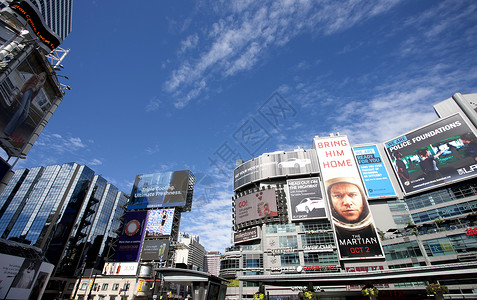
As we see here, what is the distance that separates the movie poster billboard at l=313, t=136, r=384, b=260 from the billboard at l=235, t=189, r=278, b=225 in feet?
47.9

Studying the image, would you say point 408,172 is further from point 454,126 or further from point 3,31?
point 3,31

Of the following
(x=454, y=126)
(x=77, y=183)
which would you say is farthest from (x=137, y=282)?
(x=454, y=126)

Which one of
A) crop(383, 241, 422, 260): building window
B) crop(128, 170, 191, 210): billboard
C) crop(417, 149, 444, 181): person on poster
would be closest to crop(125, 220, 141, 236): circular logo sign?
crop(128, 170, 191, 210): billboard

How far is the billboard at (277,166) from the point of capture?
65.9 m

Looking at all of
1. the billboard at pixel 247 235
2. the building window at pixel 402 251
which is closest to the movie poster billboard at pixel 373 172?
the building window at pixel 402 251

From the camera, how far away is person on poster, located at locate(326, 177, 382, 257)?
4958 centimetres

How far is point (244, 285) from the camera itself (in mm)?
57250

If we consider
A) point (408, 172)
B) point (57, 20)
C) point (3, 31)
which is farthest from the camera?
point (408, 172)

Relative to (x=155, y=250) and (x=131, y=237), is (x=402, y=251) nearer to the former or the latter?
(x=155, y=250)

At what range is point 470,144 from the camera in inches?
1885

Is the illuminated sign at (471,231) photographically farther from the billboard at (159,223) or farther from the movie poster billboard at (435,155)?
the billboard at (159,223)

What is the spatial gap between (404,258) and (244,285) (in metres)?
36.5

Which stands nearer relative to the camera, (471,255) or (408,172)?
(471,255)

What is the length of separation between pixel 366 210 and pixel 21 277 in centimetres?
6160
